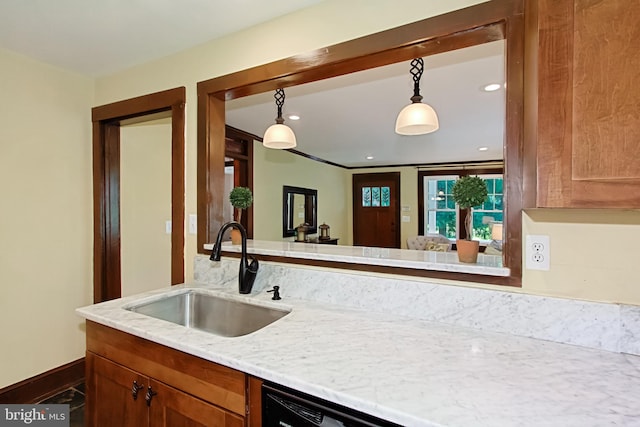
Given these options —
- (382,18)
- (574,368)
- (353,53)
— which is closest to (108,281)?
(353,53)

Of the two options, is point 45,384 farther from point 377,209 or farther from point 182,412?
point 377,209

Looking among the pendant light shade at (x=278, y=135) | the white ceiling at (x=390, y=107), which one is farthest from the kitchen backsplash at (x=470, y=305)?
the pendant light shade at (x=278, y=135)

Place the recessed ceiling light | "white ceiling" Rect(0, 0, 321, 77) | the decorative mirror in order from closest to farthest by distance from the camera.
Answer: "white ceiling" Rect(0, 0, 321, 77), the recessed ceiling light, the decorative mirror

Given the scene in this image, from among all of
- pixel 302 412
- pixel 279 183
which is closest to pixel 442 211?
pixel 279 183

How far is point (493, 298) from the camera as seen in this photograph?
117 centimetres

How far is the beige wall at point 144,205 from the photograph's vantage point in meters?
2.68

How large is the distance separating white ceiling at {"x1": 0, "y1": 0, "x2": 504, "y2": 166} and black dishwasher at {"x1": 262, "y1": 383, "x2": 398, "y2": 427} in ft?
5.30

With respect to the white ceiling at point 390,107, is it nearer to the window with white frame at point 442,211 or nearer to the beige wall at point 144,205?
the beige wall at point 144,205

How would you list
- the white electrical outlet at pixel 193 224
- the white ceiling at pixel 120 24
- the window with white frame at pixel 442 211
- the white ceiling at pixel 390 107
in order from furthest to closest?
the window with white frame at pixel 442 211 → the white ceiling at pixel 390 107 → the white electrical outlet at pixel 193 224 → the white ceiling at pixel 120 24

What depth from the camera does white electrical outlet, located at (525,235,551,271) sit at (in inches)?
44.1

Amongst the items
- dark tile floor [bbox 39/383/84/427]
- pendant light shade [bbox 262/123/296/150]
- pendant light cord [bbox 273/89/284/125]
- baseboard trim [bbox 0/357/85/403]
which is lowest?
dark tile floor [bbox 39/383/84/427]

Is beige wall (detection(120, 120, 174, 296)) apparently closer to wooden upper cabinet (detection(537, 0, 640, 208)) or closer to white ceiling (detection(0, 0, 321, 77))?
white ceiling (detection(0, 0, 321, 77))

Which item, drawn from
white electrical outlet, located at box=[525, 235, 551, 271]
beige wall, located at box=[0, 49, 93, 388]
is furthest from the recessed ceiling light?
beige wall, located at box=[0, 49, 93, 388]

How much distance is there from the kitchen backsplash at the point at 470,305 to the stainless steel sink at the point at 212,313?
0.13 metres
